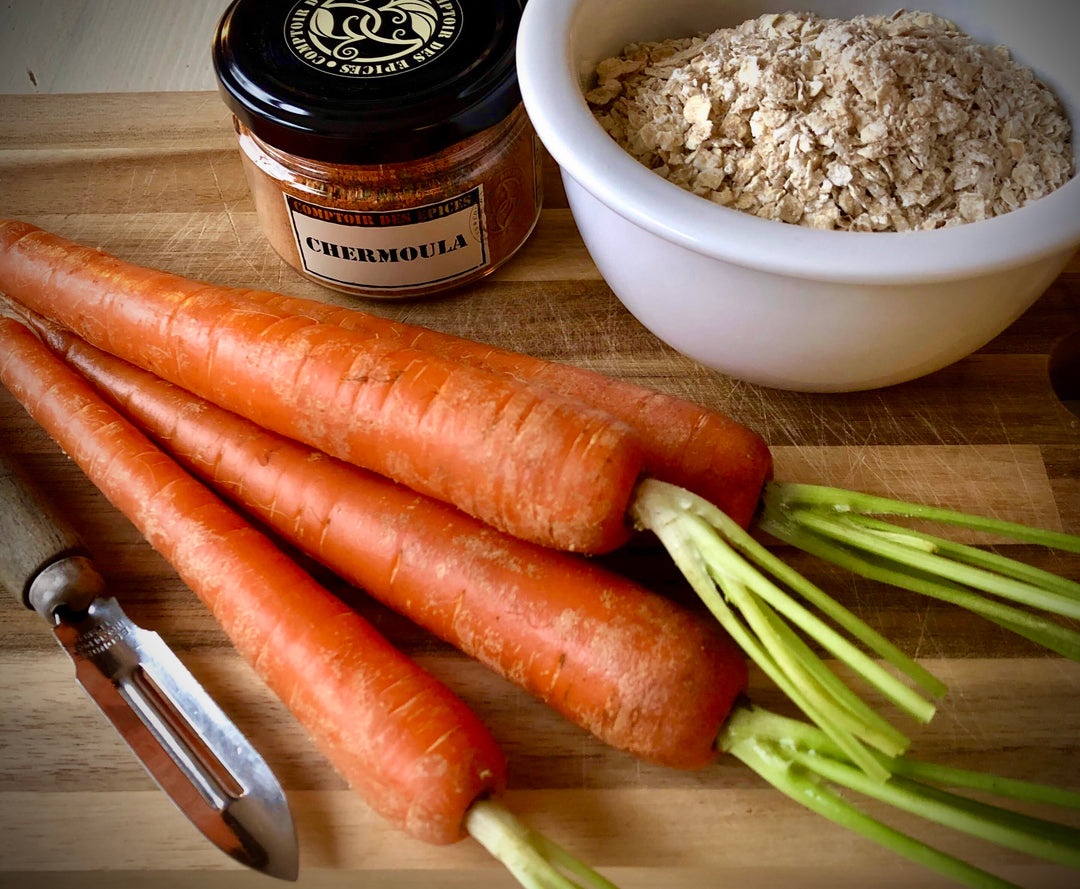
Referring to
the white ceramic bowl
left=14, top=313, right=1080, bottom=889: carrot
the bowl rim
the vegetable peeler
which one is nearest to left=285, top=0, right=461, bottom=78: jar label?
the white ceramic bowl

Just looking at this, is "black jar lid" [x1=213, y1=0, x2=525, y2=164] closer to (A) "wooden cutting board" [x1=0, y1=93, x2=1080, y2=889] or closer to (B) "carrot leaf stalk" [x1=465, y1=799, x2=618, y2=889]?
(A) "wooden cutting board" [x1=0, y1=93, x2=1080, y2=889]

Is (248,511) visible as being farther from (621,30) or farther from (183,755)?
(621,30)

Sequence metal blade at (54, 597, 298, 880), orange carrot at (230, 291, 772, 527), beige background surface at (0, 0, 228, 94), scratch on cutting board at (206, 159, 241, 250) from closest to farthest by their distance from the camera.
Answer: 1. metal blade at (54, 597, 298, 880)
2. orange carrot at (230, 291, 772, 527)
3. scratch on cutting board at (206, 159, 241, 250)
4. beige background surface at (0, 0, 228, 94)

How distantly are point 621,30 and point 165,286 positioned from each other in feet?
2.17

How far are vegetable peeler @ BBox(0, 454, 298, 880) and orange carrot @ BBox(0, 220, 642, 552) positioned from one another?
0.78ft

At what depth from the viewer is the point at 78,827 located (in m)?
0.91

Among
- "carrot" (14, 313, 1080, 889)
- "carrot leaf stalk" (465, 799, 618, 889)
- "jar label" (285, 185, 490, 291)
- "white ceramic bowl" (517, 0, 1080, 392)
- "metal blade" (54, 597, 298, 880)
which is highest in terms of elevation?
"white ceramic bowl" (517, 0, 1080, 392)

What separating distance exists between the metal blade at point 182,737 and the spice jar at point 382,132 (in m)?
0.52

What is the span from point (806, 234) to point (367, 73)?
0.55 meters

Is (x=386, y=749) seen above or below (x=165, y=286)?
below

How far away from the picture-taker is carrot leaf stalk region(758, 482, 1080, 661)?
878 millimetres

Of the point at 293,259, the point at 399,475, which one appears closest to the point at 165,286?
the point at 293,259

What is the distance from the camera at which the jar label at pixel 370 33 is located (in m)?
1.14

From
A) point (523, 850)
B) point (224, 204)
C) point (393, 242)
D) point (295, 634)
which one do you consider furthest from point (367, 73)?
point (523, 850)
